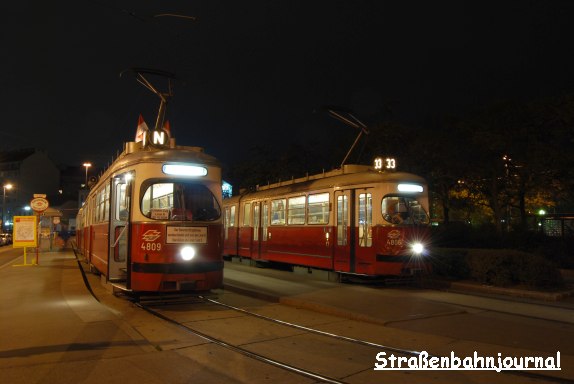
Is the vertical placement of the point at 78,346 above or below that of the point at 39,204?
below

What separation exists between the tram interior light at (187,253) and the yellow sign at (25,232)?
12834 mm

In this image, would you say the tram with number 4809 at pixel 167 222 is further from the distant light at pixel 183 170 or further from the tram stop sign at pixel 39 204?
the tram stop sign at pixel 39 204

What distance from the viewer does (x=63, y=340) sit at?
7.67 metres

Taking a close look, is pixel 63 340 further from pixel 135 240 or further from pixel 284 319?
pixel 284 319

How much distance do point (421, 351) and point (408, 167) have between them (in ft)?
68.1

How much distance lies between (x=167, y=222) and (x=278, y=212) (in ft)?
29.2

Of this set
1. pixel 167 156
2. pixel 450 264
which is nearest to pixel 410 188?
pixel 450 264

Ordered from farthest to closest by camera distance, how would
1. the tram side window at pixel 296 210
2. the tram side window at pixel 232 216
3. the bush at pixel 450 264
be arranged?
the tram side window at pixel 232 216, the tram side window at pixel 296 210, the bush at pixel 450 264

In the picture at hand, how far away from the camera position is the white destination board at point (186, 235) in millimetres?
10242

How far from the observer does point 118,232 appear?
11.4 metres

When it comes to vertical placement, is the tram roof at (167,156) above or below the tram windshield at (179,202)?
above

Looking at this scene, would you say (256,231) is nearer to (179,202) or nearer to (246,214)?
(246,214)

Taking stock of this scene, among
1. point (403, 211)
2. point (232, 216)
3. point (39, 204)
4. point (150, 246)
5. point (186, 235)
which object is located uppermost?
point (39, 204)

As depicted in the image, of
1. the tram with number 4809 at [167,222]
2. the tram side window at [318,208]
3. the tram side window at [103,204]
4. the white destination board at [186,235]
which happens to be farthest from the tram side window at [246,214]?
the white destination board at [186,235]
